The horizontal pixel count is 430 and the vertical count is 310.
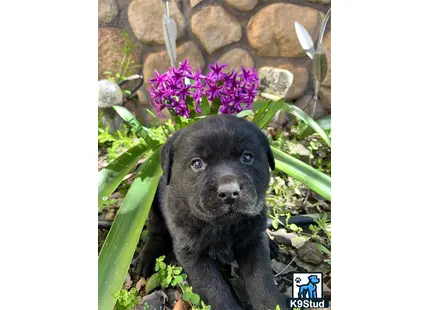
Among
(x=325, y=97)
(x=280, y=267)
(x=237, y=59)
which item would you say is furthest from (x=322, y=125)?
(x=280, y=267)

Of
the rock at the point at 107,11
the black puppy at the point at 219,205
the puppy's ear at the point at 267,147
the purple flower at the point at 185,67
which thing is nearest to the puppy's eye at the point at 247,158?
the black puppy at the point at 219,205

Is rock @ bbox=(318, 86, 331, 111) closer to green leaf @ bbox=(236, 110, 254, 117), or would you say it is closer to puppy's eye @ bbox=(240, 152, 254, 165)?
green leaf @ bbox=(236, 110, 254, 117)

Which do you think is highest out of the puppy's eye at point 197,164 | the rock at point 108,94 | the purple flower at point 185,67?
the purple flower at point 185,67

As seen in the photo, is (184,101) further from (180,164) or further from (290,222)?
(290,222)

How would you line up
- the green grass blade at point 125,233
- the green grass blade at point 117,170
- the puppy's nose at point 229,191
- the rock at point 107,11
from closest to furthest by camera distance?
the puppy's nose at point 229,191, the green grass blade at point 125,233, the rock at point 107,11, the green grass blade at point 117,170

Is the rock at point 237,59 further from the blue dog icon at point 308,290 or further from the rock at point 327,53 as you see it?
the blue dog icon at point 308,290

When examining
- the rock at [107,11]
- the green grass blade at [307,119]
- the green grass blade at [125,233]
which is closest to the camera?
the green grass blade at [125,233]

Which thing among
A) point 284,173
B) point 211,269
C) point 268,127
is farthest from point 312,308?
point 268,127

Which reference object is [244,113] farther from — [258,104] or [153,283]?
[153,283]
